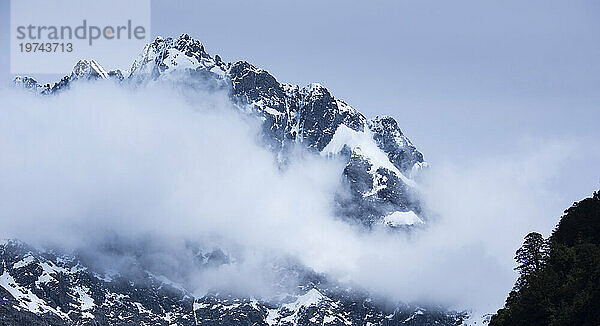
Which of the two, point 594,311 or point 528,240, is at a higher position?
point 528,240

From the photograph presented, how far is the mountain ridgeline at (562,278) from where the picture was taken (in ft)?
357

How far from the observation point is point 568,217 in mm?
157875

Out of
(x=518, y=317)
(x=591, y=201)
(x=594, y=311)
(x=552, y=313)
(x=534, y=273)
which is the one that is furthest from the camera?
(x=591, y=201)

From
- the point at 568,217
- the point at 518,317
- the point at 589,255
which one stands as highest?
the point at 568,217

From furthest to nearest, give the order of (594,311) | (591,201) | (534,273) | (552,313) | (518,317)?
(591,201) → (534,273) → (518,317) → (552,313) → (594,311)

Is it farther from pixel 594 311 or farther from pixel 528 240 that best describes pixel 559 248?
pixel 594 311

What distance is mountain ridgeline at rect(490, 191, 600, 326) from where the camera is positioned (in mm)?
108875

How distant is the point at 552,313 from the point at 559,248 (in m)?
20.1

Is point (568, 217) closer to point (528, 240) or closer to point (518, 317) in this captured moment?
point (528, 240)

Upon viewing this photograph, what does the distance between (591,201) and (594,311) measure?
2132 inches

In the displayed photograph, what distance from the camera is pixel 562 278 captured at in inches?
4828

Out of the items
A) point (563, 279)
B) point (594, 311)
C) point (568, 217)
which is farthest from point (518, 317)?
point (568, 217)

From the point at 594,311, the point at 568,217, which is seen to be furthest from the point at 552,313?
the point at 568,217

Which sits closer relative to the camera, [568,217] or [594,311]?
[594,311]
